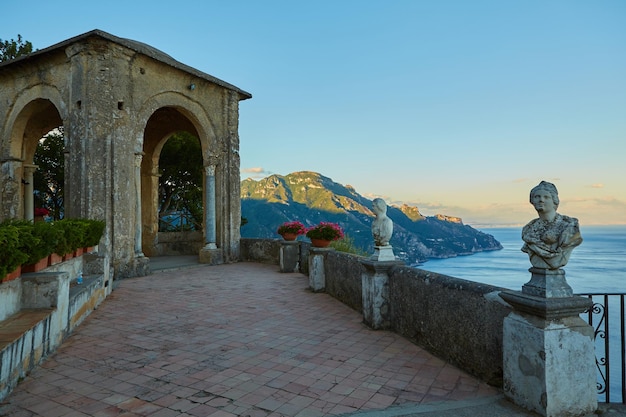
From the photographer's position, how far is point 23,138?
13.7 meters

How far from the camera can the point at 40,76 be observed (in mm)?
11312

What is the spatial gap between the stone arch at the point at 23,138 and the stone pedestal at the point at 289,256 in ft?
23.7

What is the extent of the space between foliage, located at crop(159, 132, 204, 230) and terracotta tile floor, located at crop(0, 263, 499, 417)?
13179 millimetres

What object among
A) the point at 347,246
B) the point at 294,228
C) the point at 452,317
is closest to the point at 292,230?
the point at 294,228

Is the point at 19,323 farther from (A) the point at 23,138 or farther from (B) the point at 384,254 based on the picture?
(A) the point at 23,138

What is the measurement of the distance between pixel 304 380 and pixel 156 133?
1455cm

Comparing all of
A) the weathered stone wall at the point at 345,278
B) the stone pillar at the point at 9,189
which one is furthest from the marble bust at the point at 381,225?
the stone pillar at the point at 9,189

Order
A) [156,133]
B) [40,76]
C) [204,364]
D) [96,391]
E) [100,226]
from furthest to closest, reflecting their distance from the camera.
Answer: [156,133] → [40,76] → [100,226] → [204,364] → [96,391]

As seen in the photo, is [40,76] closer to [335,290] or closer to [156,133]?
[156,133]

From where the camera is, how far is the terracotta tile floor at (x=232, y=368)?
3174 millimetres

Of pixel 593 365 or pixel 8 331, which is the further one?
pixel 8 331

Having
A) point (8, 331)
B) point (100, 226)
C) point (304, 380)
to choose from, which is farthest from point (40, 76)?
point (304, 380)

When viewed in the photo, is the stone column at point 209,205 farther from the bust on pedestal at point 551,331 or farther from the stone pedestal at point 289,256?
the bust on pedestal at point 551,331

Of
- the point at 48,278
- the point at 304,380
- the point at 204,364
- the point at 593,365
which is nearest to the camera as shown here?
the point at 593,365
